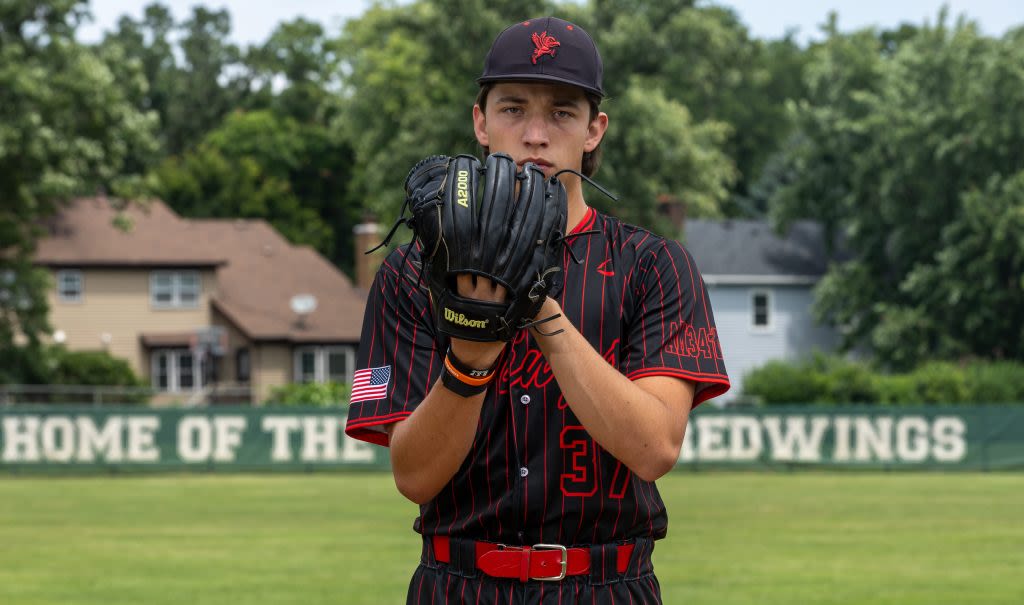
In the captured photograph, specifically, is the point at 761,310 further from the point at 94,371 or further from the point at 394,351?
the point at 394,351

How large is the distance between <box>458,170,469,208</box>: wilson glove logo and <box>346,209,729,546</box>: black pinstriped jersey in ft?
1.78

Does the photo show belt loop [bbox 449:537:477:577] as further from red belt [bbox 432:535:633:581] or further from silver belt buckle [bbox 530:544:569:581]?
silver belt buckle [bbox 530:544:569:581]

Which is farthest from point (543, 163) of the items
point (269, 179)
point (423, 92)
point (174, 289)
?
point (269, 179)

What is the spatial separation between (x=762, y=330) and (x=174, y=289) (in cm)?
2291

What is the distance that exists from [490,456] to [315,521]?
Result: 18355mm

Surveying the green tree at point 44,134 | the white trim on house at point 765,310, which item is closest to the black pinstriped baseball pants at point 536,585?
the green tree at point 44,134

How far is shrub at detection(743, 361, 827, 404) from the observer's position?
4188 centimetres

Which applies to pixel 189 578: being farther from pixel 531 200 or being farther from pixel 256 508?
pixel 531 200

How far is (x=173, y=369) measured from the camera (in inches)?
2254

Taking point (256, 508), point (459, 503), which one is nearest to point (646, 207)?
point (256, 508)

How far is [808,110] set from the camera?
52250mm

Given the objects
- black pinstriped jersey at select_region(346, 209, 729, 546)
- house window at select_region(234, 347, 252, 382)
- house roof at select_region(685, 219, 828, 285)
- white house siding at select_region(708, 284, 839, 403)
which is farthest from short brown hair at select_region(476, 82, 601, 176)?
white house siding at select_region(708, 284, 839, 403)

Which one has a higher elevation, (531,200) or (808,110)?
(808,110)

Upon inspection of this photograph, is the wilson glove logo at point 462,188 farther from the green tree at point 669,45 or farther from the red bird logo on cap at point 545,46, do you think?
the green tree at point 669,45
